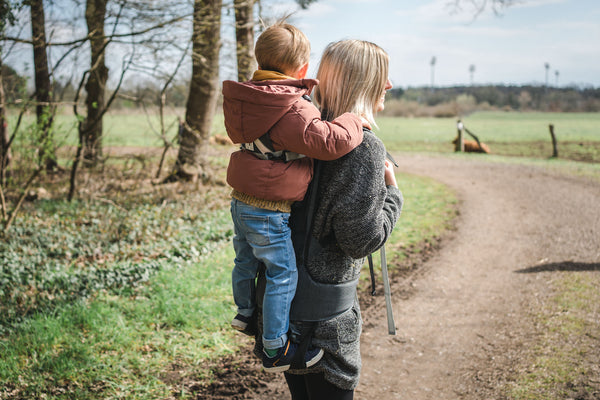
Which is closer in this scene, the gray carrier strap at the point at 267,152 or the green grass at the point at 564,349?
the gray carrier strap at the point at 267,152

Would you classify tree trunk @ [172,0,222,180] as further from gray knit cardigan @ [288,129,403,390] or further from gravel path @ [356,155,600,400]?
gray knit cardigan @ [288,129,403,390]

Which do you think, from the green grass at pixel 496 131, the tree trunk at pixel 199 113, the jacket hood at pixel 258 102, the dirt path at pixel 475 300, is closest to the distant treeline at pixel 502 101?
the green grass at pixel 496 131

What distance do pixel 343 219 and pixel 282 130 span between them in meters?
0.41

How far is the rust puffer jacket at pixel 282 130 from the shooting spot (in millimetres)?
1703

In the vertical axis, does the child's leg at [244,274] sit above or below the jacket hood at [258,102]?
below

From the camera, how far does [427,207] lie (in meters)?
10.3

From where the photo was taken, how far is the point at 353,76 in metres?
1.82

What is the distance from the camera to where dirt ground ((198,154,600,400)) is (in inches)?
149

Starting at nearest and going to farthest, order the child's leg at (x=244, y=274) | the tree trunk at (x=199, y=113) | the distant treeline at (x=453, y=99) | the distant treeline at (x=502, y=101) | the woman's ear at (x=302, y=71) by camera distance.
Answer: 1. the woman's ear at (x=302, y=71)
2. the child's leg at (x=244, y=274)
3. the distant treeline at (x=453, y=99)
4. the tree trunk at (x=199, y=113)
5. the distant treeline at (x=502, y=101)

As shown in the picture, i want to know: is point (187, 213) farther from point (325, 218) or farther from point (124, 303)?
point (325, 218)

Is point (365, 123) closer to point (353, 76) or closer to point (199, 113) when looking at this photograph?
point (353, 76)

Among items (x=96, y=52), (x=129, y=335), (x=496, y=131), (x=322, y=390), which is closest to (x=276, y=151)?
(x=322, y=390)

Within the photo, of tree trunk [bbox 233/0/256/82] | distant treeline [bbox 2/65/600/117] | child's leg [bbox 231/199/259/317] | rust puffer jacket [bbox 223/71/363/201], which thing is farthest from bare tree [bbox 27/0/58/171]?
rust puffer jacket [bbox 223/71/363/201]

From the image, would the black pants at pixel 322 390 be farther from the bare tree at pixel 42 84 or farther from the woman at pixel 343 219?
the bare tree at pixel 42 84
